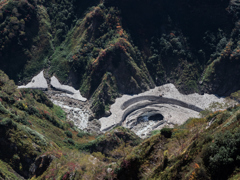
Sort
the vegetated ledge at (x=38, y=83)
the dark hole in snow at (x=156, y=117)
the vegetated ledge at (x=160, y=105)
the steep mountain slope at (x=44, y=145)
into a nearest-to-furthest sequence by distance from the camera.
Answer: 1. the steep mountain slope at (x=44, y=145)
2. the vegetated ledge at (x=160, y=105)
3. the dark hole in snow at (x=156, y=117)
4. the vegetated ledge at (x=38, y=83)

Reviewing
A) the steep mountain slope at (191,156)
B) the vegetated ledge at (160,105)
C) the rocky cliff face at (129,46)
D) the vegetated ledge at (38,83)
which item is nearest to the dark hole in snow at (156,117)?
the vegetated ledge at (160,105)

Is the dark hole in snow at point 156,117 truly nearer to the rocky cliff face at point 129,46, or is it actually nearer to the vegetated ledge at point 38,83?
the rocky cliff face at point 129,46

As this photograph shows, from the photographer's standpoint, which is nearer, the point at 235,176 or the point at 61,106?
the point at 235,176

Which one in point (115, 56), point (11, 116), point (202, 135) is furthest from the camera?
point (115, 56)

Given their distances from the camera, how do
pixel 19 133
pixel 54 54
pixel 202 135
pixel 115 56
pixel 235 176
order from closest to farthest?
pixel 235 176
pixel 202 135
pixel 19 133
pixel 115 56
pixel 54 54

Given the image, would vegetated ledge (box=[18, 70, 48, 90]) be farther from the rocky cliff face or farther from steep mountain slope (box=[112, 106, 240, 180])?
steep mountain slope (box=[112, 106, 240, 180])

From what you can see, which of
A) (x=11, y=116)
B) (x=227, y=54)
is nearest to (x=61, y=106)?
(x=11, y=116)

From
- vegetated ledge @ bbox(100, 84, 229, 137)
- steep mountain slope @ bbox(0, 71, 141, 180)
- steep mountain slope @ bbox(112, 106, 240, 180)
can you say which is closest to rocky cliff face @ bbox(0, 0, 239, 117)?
vegetated ledge @ bbox(100, 84, 229, 137)

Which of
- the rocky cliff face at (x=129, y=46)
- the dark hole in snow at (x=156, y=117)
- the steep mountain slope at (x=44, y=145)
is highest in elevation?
the rocky cliff face at (x=129, y=46)

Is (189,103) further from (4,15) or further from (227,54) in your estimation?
(4,15)
